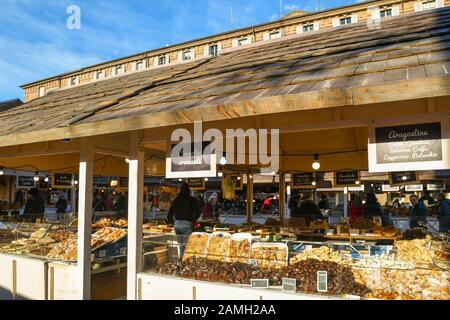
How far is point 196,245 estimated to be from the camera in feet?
17.1

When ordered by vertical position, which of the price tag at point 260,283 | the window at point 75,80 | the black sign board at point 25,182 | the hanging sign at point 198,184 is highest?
the window at point 75,80

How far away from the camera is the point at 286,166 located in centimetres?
1086

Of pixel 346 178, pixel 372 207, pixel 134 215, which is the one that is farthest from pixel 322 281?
pixel 372 207

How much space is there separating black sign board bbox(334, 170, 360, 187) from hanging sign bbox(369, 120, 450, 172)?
7.17 metres

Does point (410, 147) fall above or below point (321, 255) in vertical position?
above

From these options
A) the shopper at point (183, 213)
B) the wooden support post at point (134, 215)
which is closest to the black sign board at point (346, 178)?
the shopper at point (183, 213)

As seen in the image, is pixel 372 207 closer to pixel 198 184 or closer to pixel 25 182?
pixel 198 184

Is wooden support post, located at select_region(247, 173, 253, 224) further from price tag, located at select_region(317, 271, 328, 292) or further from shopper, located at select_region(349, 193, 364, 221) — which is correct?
price tag, located at select_region(317, 271, 328, 292)

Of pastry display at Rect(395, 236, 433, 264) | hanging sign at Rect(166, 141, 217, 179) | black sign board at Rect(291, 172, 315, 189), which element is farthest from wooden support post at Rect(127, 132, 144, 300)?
black sign board at Rect(291, 172, 315, 189)

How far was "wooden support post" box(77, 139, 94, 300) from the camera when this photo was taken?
514cm

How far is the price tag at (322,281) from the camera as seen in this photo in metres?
3.88

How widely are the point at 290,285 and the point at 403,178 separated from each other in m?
5.39

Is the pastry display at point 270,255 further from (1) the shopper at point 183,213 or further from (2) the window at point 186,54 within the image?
(2) the window at point 186,54
